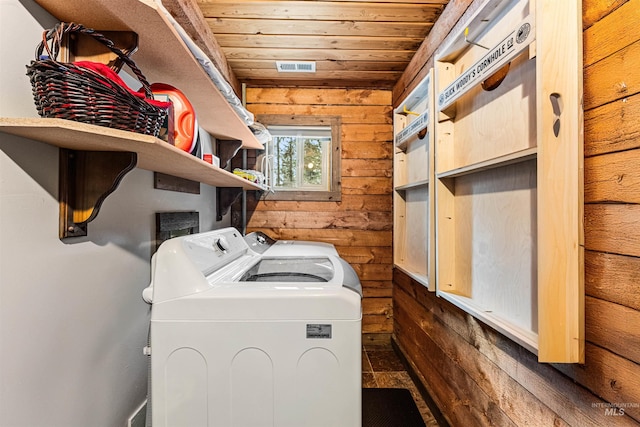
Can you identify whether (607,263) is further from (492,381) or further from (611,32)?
(492,381)

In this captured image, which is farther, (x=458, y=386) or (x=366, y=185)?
(x=366, y=185)

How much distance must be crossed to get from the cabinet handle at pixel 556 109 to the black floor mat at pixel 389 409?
1.64 meters

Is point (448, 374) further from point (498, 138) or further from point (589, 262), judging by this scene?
point (498, 138)

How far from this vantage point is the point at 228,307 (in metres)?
0.97

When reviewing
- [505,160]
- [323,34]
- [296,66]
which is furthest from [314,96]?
[505,160]

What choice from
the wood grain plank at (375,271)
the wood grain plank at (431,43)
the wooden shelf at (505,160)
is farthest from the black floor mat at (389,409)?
the wood grain plank at (431,43)

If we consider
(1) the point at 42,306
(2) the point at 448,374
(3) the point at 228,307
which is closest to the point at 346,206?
(2) the point at 448,374

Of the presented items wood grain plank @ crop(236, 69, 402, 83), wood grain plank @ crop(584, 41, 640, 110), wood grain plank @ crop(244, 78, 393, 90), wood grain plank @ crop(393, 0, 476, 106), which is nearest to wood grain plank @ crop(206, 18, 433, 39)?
wood grain plank @ crop(393, 0, 476, 106)

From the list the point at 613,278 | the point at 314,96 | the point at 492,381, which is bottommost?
the point at 492,381

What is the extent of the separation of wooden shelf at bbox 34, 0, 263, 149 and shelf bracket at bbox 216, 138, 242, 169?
644mm

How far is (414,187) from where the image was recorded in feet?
7.15

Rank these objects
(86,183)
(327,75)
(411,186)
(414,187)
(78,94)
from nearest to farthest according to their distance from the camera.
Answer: (78,94)
(86,183)
(411,186)
(414,187)
(327,75)

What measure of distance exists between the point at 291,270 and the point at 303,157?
1684 millimetres

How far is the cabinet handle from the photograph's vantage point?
0.86 metres
